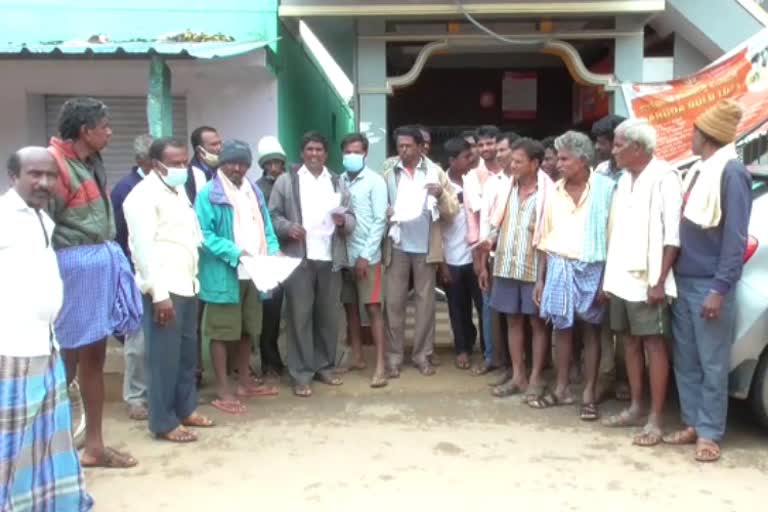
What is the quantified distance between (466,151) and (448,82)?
494cm

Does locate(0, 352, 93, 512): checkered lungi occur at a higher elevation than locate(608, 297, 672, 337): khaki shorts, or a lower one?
lower

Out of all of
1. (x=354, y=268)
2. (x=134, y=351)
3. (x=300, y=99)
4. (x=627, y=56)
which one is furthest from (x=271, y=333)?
(x=627, y=56)

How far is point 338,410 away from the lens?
5062mm

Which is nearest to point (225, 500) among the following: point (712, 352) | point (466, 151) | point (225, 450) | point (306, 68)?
point (225, 450)

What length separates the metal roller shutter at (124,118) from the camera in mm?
7863

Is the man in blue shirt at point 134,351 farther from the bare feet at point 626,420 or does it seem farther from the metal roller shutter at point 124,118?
the bare feet at point 626,420

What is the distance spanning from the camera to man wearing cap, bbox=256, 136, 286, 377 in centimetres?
580

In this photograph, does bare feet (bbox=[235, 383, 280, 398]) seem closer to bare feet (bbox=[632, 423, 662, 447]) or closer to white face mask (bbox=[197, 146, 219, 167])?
white face mask (bbox=[197, 146, 219, 167])

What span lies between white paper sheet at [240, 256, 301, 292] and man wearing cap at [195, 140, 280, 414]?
0.11m

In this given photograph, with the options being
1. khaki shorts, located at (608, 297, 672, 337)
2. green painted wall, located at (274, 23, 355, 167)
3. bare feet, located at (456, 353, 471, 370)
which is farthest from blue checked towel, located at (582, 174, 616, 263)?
green painted wall, located at (274, 23, 355, 167)

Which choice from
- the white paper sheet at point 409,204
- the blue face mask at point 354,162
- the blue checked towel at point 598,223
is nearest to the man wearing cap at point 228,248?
the blue face mask at point 354,162

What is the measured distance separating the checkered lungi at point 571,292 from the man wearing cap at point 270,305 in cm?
202

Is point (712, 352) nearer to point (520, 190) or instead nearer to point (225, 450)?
point (520, 190)

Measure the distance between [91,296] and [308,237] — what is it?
1.90 meters
